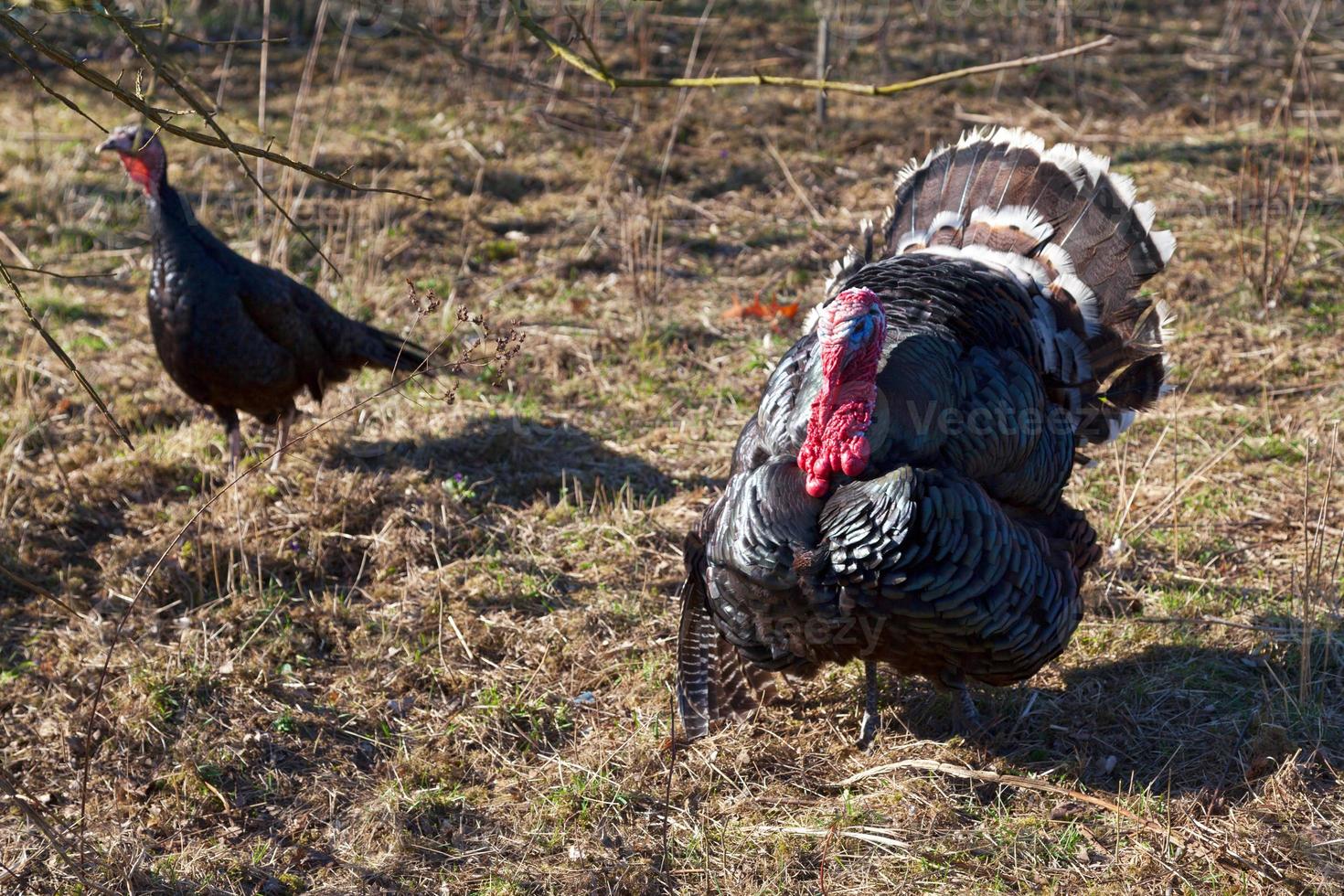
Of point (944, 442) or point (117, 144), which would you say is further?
point (117, 144)

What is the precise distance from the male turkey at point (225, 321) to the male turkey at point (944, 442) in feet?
7.59

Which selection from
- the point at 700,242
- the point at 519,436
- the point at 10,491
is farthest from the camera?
the point at 700,242

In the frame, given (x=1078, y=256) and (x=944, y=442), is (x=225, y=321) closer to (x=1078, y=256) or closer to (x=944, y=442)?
(x=944, y=442)

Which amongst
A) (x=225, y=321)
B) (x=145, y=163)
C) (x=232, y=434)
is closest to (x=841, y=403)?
(x=225, y=321)

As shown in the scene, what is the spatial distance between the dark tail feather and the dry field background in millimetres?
127

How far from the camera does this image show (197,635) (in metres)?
4.56

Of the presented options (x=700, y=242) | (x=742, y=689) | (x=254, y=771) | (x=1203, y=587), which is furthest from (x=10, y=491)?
(x=1203, y=587)

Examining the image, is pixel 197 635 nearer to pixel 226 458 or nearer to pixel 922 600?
pixel 226 458

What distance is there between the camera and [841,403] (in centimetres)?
356

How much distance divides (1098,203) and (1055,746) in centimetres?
207

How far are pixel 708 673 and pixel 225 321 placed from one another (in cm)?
295

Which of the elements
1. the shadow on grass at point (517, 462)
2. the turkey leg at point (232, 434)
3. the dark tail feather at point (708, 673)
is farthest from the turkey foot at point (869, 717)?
the turkey leg at point (232, 434)

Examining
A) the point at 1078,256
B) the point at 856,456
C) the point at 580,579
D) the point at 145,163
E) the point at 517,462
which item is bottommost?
the point at 580,579

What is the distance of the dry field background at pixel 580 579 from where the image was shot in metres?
3.69
